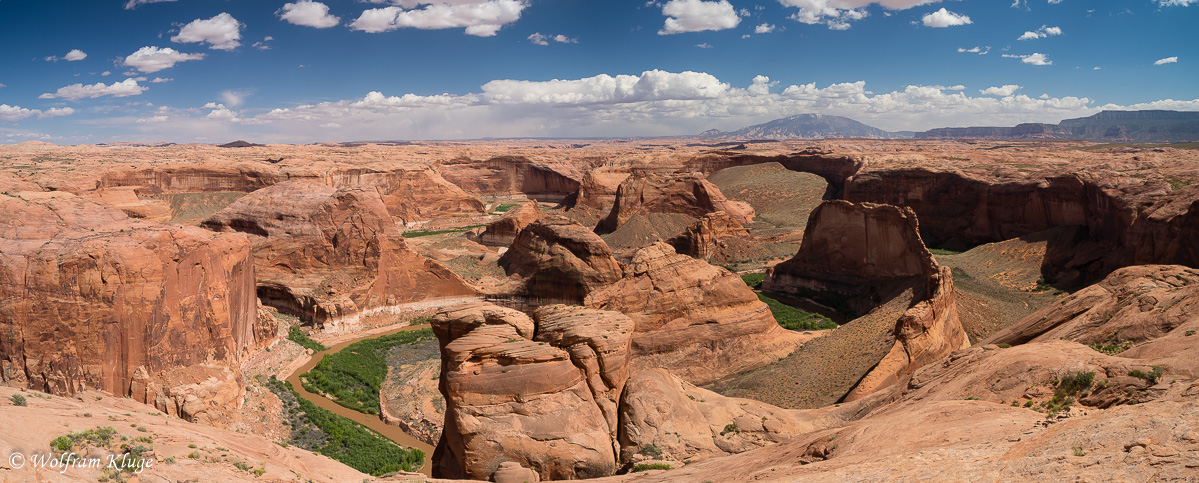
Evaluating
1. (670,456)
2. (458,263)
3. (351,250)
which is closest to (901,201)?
(458,263)

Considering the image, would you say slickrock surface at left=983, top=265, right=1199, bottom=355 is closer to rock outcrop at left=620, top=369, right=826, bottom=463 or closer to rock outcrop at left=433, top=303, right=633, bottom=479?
rock outcrop at left=620, top=369, right=826, bottom=463

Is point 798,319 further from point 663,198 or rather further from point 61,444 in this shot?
point 61,444

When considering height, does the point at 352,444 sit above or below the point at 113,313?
below

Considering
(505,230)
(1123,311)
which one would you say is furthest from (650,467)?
(505,230)

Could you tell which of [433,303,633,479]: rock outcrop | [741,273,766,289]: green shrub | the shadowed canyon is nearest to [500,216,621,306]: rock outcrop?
the shadowed canyon

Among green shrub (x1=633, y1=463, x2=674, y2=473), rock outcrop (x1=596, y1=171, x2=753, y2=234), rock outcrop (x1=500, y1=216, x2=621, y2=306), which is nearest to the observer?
green shrub (x1=633, y1=463, x2=674, y2=473)

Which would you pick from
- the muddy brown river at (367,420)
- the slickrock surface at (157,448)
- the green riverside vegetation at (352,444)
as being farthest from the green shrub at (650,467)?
the green riverside vegetation at (352,444)

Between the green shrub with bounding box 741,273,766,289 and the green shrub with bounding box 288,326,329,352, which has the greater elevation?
the green shrub with bounding box 741,273,766,289
